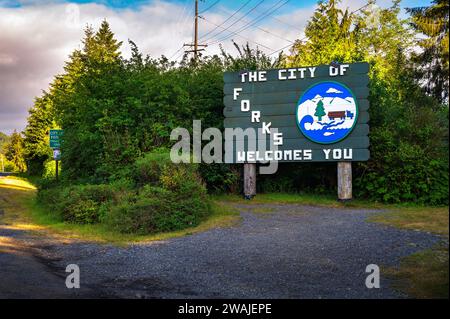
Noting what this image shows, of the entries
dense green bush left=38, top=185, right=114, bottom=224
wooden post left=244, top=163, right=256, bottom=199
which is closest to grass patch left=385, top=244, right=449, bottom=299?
dense green bush left=38, top=185, right=114, bottom=224

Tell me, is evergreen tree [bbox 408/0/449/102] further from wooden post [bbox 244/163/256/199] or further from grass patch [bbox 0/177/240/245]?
wooden post [bbox 244/163/256/199]

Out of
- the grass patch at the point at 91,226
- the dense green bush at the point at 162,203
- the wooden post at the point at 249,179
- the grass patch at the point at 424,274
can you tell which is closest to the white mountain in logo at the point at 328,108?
the wooden post at the point at 249,179

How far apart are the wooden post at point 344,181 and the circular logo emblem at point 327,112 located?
1004 millimetres

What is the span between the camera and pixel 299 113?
56.3ft

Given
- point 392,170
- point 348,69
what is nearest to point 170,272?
point 392,170

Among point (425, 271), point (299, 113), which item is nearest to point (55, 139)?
point (299, 113)

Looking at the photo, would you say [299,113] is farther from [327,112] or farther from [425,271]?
[425,271]

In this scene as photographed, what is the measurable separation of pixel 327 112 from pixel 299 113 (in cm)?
105

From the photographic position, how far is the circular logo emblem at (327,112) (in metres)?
16.5

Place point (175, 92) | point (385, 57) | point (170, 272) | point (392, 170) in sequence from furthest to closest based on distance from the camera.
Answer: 1. point (385, 57)
2. point (175, 92)
3. point (392, 170)
4. point (170, 272)

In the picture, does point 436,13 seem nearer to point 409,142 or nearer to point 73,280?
point 73,280

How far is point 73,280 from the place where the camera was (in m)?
7.46

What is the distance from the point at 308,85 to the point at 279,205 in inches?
185

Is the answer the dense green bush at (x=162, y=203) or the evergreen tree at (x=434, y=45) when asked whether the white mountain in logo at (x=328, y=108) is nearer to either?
the dense green bush at (x=162, y=203)
